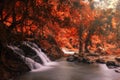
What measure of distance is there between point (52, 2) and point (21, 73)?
215 inches

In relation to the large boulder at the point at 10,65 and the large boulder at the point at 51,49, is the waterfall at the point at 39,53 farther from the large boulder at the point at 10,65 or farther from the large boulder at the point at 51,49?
the large boulder at the point at 10,65

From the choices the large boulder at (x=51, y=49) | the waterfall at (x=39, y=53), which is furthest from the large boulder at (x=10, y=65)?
the large boulder at (x=51, y=49)

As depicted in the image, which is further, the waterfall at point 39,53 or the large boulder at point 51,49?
the large boulder at point 51,49

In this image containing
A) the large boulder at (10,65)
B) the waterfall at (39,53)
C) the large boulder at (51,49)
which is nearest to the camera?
the large boulder at (10,65)

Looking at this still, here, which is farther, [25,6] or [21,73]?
[21,73]

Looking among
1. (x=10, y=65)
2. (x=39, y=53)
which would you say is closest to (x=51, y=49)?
(x=39, y=53)

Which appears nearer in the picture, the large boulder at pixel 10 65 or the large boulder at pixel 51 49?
the large boulder at pixel 10 65

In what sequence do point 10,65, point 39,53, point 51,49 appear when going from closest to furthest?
point 10,65 → point 39,53 → point 51,49

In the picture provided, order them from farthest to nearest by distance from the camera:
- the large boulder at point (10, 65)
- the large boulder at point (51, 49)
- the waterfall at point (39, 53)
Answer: the large boulder at point (51, 49) → the waterfall at point (39, 53) → the large boulder at point (10, 65)

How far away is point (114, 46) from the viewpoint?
39781mm

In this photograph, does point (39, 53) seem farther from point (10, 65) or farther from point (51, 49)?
point (10, 65)

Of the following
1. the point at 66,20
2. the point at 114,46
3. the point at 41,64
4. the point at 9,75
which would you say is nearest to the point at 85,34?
the point at 114,46

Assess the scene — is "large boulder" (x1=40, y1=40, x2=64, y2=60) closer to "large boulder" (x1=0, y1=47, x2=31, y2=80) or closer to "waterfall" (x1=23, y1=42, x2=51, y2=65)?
"waterfall" (x1=23, y1=42, x2=51, y2=65)

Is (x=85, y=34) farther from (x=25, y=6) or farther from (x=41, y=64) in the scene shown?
(x=25, y=6)
